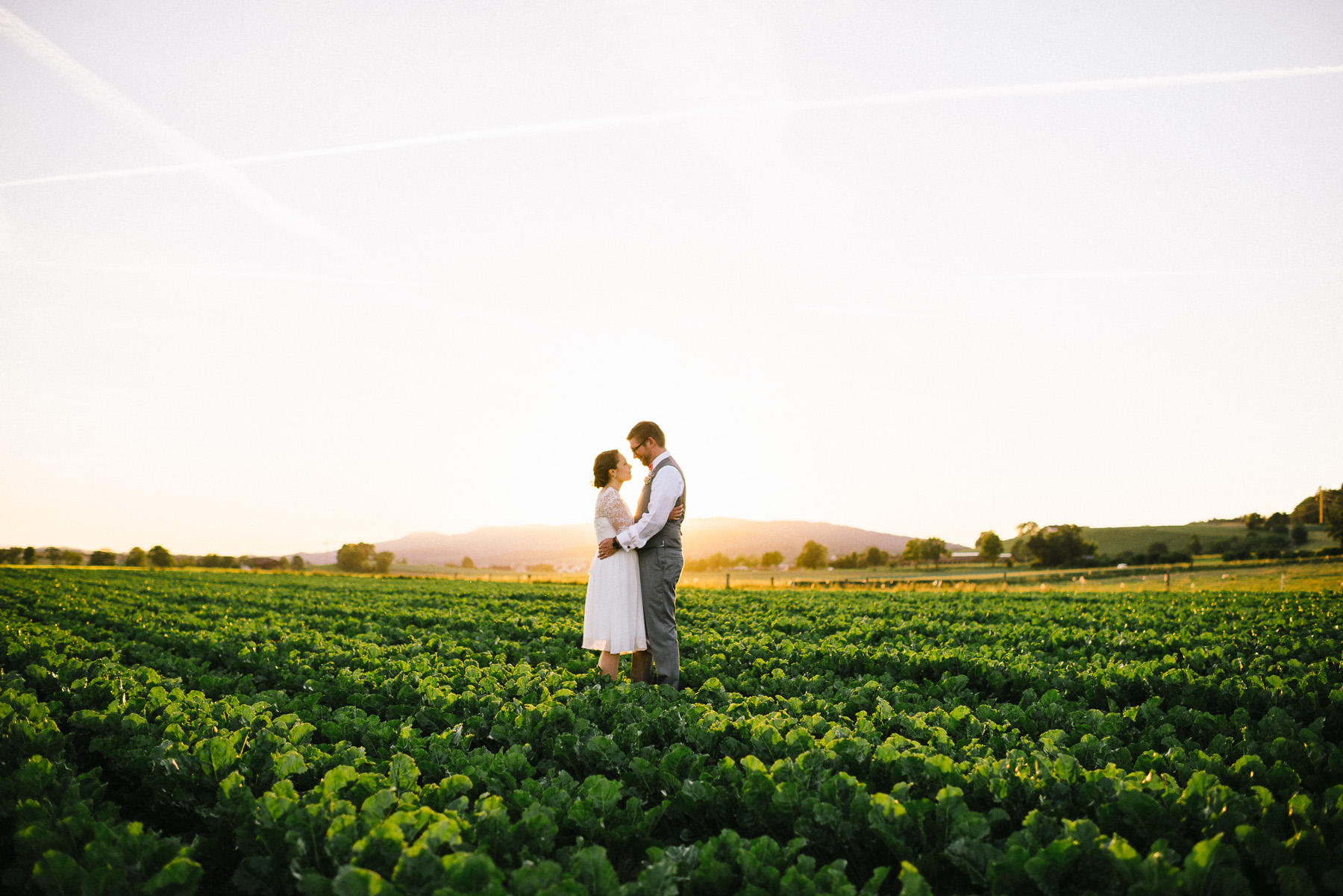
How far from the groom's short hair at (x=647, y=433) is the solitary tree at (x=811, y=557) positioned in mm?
108760

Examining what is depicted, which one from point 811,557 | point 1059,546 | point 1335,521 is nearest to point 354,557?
point 811,557

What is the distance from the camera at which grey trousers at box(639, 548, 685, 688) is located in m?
6.67

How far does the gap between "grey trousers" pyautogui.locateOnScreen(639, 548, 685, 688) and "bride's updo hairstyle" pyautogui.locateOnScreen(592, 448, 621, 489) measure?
78 cm

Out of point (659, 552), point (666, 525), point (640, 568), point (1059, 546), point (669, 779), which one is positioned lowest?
point (1059, 546)

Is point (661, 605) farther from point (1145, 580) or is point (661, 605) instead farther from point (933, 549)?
point (933, 549)

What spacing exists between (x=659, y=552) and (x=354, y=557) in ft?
367

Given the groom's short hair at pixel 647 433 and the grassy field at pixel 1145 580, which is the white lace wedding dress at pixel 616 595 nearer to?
the groom's short hair at pixel 647 433

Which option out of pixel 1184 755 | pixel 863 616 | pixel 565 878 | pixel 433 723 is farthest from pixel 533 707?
pixel 863 616

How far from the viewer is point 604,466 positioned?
22.4 ft

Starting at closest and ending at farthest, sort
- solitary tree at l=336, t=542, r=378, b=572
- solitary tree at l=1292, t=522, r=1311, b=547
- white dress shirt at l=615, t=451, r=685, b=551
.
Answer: white dress shirt at l=615, t=451, r=685, b=551
solitary tree at l=1292, t=522, r=1311, b=547
solitary tree at l=336, t=542, r=378, b=572

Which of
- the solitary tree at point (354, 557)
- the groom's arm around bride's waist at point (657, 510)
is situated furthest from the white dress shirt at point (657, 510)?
the solitary tree at point (354, 557)

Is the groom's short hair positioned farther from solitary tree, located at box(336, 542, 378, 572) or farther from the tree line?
solitary tree, located at box(336, 542, 378, 572)

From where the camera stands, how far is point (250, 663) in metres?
8.07

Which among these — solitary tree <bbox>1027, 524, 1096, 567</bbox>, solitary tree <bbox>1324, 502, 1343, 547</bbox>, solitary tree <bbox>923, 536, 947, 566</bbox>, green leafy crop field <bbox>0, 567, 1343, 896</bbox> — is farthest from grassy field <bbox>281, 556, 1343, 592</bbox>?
solitary tree <bbox>923, 536, 947, 566</bbox>
